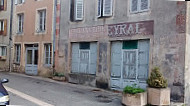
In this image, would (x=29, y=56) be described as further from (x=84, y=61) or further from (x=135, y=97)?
(x=135, y=97)

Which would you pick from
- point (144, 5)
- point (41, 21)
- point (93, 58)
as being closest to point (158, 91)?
point (144, 5)

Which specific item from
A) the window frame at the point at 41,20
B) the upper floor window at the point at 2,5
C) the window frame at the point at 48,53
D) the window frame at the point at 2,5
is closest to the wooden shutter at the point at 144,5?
the window frame at the point at 48,53

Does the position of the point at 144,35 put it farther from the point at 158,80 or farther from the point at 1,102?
the point at 1,102

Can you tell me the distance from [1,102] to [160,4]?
291 inches

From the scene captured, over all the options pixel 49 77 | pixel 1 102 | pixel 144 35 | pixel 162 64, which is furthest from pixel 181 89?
pixel 49 77

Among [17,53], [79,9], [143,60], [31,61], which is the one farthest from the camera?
[17,53]

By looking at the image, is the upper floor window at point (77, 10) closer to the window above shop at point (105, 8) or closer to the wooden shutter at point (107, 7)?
the window above shop at point (105, 8)

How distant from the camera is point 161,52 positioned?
9.35 m

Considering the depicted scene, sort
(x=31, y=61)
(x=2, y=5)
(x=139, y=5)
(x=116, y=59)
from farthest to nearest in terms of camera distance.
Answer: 1. (x=2, y=5)
2. (x=31, y=61)
3. (x=116, y=59)
4. (x=139, y=5)

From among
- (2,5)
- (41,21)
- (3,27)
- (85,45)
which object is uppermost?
(2,5)

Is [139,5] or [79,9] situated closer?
[139,5]

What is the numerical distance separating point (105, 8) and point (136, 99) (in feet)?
18.4

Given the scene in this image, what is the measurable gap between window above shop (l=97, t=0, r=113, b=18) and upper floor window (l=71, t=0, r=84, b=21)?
4.48ft

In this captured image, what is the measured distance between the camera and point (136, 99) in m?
7.89
